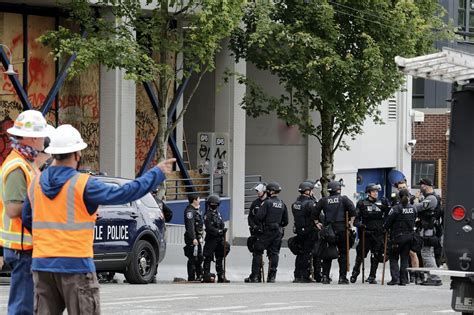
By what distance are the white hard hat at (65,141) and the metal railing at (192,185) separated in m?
21.9

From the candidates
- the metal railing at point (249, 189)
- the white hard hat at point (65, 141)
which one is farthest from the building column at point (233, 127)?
the white hard hat at point (65, 141)

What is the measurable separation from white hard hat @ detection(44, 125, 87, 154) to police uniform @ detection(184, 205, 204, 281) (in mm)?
14111

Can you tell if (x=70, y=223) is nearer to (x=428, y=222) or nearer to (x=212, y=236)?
(x=212, y=236)

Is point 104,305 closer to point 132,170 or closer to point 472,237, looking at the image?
point 472,237

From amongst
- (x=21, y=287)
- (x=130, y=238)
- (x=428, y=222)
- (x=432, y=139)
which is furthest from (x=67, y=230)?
(x=432, y=139)

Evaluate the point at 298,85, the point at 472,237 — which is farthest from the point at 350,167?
the point at 472,237

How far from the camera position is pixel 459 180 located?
1209 cm

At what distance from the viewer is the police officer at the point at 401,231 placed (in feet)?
72.5

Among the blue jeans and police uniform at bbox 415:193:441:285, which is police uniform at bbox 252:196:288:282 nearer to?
police uniform at bbox 415:193:441:285

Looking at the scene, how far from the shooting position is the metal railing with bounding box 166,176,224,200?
3066cm

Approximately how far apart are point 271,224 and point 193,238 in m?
1.46

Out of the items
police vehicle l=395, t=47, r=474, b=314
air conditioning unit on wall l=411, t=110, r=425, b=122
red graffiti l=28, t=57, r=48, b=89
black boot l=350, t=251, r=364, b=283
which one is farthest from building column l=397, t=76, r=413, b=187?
police vehicle l=395, t=47, r=474, b=314

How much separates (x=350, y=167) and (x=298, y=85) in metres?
8.62

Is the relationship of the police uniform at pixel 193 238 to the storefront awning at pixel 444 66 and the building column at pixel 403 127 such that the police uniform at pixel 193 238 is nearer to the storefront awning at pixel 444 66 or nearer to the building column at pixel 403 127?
the storefront awning at pixel 444 66
